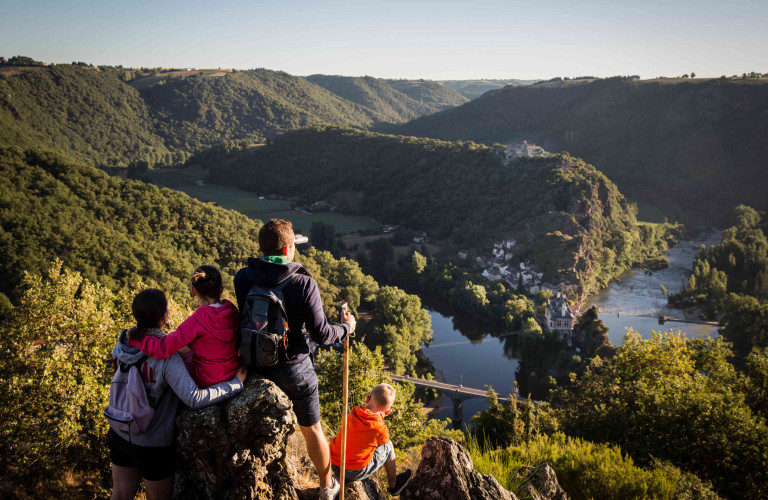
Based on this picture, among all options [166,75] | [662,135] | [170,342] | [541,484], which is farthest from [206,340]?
[166,75]

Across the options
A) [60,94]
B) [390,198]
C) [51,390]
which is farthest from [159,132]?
[51,390]

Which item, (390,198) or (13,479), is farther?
(390,198)

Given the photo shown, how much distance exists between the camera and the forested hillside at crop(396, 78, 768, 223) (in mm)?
102938

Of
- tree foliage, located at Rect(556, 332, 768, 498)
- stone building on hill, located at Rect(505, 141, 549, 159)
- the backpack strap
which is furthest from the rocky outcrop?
stone building on hill, located at Rect(505, 141, 549, 159)

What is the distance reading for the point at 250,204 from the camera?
325 feet

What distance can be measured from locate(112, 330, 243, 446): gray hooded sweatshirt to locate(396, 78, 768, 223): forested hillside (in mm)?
113255

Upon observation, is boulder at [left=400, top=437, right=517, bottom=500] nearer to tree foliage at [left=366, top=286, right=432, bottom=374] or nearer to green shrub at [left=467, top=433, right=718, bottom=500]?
green shrub at [left=467, top=433, right=718, bottom=500]

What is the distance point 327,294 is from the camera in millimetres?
43406

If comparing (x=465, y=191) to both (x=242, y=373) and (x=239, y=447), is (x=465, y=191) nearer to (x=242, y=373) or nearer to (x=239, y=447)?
(x=242, y=373)

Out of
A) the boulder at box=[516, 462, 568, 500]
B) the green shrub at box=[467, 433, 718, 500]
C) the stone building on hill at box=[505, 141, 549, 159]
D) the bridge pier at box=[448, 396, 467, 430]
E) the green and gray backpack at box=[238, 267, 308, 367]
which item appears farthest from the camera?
the stone building on hill at box=[505, 141, 549, 159]

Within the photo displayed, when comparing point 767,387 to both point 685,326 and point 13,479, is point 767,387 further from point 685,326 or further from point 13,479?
point 685,326

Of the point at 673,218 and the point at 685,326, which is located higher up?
the point at 673,218

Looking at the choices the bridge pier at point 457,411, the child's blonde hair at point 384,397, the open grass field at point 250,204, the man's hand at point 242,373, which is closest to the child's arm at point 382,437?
the child's blonde hair at point 384,397

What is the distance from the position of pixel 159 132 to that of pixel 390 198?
304 ft
